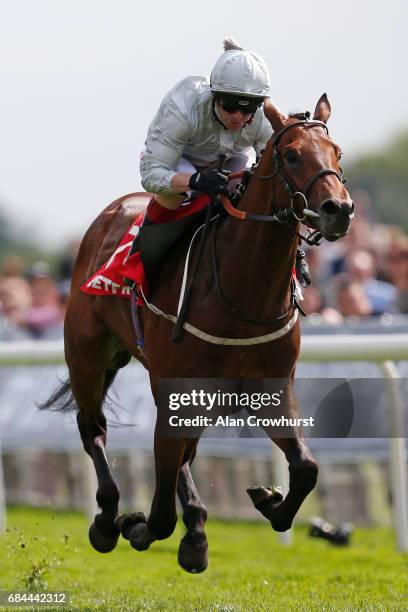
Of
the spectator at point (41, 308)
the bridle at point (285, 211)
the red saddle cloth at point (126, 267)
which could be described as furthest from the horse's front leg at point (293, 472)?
the spectator at point (41, 308)

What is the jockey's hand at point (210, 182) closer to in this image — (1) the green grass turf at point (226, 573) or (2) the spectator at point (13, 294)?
(1) the green grass turf at point (226, 573)

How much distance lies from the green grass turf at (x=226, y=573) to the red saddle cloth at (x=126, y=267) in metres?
1.24

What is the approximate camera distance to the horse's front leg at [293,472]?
555cm

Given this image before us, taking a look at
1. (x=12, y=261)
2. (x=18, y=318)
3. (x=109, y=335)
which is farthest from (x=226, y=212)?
(x=12, y=261)

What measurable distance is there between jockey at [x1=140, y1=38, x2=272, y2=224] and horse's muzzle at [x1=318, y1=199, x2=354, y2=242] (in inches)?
32.0

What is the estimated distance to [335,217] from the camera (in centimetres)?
482

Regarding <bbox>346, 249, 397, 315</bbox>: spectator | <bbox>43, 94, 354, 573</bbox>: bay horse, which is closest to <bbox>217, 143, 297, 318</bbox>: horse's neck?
<bbox>43, 94, 354, 573</bbox>: bay horse

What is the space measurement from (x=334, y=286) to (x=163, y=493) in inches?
196

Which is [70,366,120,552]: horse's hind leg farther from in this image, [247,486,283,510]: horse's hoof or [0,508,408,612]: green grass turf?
[247,486,283,510]: horse's hoof

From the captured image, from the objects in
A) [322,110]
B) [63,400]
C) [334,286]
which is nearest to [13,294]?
[334,286]

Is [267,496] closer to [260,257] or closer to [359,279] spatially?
[260,257]

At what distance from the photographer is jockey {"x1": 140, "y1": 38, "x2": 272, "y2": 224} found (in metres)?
5.53

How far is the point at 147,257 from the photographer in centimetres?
591

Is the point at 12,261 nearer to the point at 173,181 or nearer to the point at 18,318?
the point at 18,318
